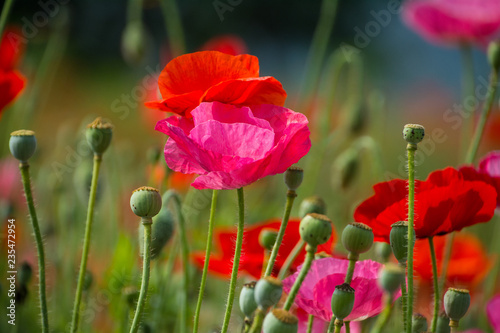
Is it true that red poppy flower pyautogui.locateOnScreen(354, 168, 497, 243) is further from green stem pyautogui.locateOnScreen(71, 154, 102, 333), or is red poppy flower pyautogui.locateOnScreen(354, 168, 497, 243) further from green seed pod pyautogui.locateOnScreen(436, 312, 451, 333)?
green stem pyautogui.locateOnScreen(71, 154, 102, 333)

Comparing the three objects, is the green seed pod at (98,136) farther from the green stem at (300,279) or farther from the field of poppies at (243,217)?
the green stem at (300,279)

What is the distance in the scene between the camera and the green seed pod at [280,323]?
317 millimetres

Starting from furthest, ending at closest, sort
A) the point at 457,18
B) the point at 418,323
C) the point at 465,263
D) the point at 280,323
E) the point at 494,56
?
1. the point at 457,18
2. the point at 465,263
3. the point at 494,56
4. the point at 418,323
5. the point at 280,323

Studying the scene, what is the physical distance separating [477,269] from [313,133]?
2.37ft

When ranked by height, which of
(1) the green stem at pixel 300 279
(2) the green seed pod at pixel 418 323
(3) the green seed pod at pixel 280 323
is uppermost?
(1) the green stem at pixel 300 279

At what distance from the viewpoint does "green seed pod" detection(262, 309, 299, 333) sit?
317mm

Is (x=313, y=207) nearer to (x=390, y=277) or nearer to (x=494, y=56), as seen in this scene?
(x=390, y=277)

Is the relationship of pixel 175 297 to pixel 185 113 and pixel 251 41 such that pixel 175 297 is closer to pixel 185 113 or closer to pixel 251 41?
pixel 185 113

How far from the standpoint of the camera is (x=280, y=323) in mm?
318

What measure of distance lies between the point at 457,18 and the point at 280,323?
82 cm

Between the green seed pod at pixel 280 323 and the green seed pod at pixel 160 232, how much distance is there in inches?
7.9

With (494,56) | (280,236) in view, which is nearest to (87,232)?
(280,236)

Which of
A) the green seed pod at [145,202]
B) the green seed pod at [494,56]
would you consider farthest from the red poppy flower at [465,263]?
the green seed pod at [145,202]

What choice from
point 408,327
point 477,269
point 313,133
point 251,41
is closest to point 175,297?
point 477,269
